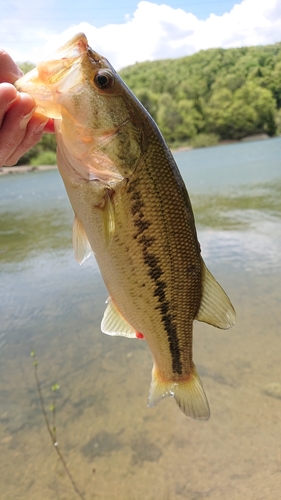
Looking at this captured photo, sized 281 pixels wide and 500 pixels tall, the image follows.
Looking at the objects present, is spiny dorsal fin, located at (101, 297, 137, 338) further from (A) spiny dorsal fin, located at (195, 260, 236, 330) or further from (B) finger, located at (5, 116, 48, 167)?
(B) finger, located at (5, 116, 48, 167)

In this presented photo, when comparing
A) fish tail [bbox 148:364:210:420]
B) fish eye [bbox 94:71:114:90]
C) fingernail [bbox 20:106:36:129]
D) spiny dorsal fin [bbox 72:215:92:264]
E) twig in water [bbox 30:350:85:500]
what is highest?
fish eye [bbox 94:71:114:90]

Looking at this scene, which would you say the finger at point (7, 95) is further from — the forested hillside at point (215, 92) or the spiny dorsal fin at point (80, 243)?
the forested hillside at point (215, 92)

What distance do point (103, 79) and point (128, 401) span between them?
3525 mm

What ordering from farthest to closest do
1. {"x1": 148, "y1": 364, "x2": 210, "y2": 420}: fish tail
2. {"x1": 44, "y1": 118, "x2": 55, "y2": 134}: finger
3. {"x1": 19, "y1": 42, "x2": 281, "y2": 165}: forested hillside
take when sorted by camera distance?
{"x1": 19, "y1": 42, "x2": 281, "y2": 165}: forested hillside → {"x1": 148, "y1": 364, "x2": 210, "y2": 420}: fish tail → {"x1": 44, "y1": 118, "x2": 55, "y2": 134}: finger

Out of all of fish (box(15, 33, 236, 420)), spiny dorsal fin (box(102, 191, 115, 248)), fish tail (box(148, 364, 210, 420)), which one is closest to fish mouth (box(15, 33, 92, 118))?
fish (box(15, 33, 236, 420))

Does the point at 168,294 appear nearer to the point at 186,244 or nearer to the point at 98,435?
the point at 186,244

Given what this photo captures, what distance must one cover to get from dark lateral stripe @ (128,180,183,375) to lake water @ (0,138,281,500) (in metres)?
1.69

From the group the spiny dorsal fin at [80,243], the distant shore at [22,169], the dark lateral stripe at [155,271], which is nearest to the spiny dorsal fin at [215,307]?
the dark lateral stripe at [155,271]

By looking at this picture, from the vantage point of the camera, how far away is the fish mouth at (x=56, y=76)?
1616mm

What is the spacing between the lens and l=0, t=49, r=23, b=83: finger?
177 centimetres

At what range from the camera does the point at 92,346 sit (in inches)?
210

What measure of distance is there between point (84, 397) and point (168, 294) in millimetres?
2944

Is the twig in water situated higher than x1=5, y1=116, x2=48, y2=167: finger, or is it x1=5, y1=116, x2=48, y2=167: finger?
x1=5, y1=116, x2=48, y2=167: finger

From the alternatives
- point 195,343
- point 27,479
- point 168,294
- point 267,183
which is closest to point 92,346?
point 195,343
